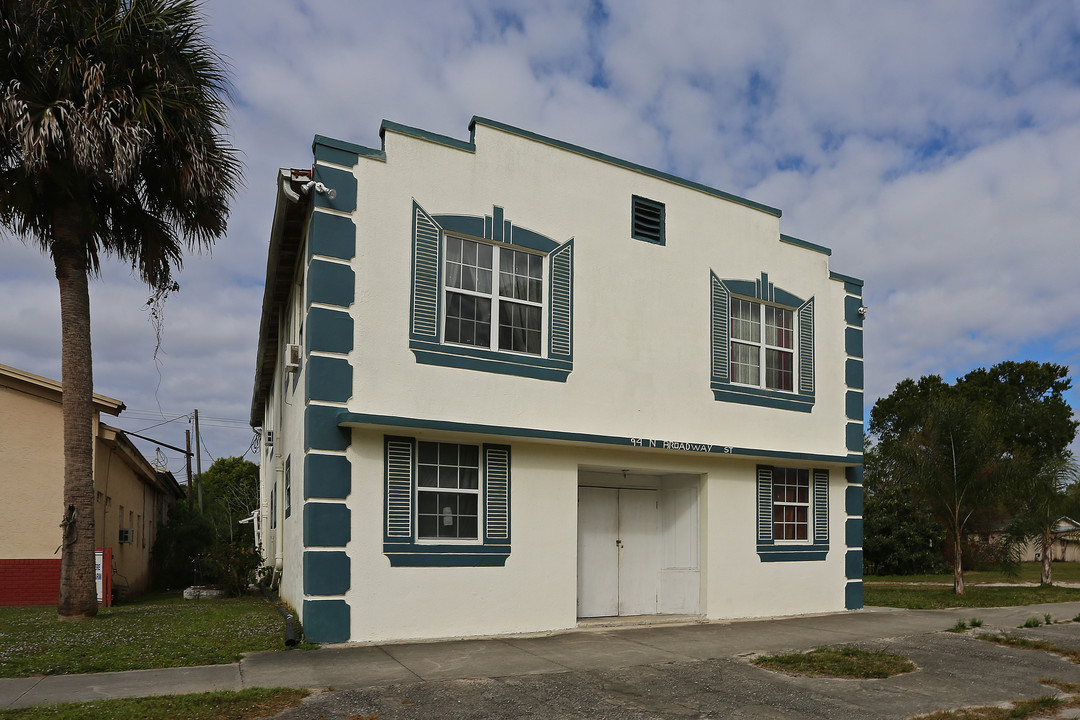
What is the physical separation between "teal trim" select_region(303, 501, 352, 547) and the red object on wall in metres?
7.27

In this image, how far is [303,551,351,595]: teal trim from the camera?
420 inches

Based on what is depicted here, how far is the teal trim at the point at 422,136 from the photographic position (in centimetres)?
1198

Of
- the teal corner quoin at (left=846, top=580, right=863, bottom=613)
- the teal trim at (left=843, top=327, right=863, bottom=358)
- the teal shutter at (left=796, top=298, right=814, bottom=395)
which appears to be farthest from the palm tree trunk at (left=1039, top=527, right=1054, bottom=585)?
the teal shutter at (left=796, top=298, right=814, bottom=395)

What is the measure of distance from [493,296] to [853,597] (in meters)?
9.42

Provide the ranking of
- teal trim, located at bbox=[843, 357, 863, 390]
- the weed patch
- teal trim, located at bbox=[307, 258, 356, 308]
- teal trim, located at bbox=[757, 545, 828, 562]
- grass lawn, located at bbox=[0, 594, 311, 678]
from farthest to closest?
1. teal trim, located at bbox=[843, 357, 863, 390]
2. teal trim, located at bbox=[757, 545, 828, 562]
3. teal trim, located at bbox=[307, 258, 356, 308]
4. the weed patch
5. grass lawn, located at bbox=[0, 594, 311, 678]

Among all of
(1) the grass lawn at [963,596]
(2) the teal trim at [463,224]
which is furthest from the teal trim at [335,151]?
(1) the grass lawn at [963,596]

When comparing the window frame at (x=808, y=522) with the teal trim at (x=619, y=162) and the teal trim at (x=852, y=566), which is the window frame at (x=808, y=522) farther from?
the teal trim at (x=619, y=162)

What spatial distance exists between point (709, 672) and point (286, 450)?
29.4 ft

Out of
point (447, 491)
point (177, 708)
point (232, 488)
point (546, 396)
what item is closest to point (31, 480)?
point (447, 491)

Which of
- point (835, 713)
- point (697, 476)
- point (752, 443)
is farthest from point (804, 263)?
point (835, 713)

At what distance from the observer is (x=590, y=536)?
14.4 metres

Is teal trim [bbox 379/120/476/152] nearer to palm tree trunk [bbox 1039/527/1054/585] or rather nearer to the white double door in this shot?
the white double door

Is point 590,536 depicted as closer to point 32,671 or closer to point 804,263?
point 804,263

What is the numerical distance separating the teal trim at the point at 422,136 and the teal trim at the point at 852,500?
32.7 ft
